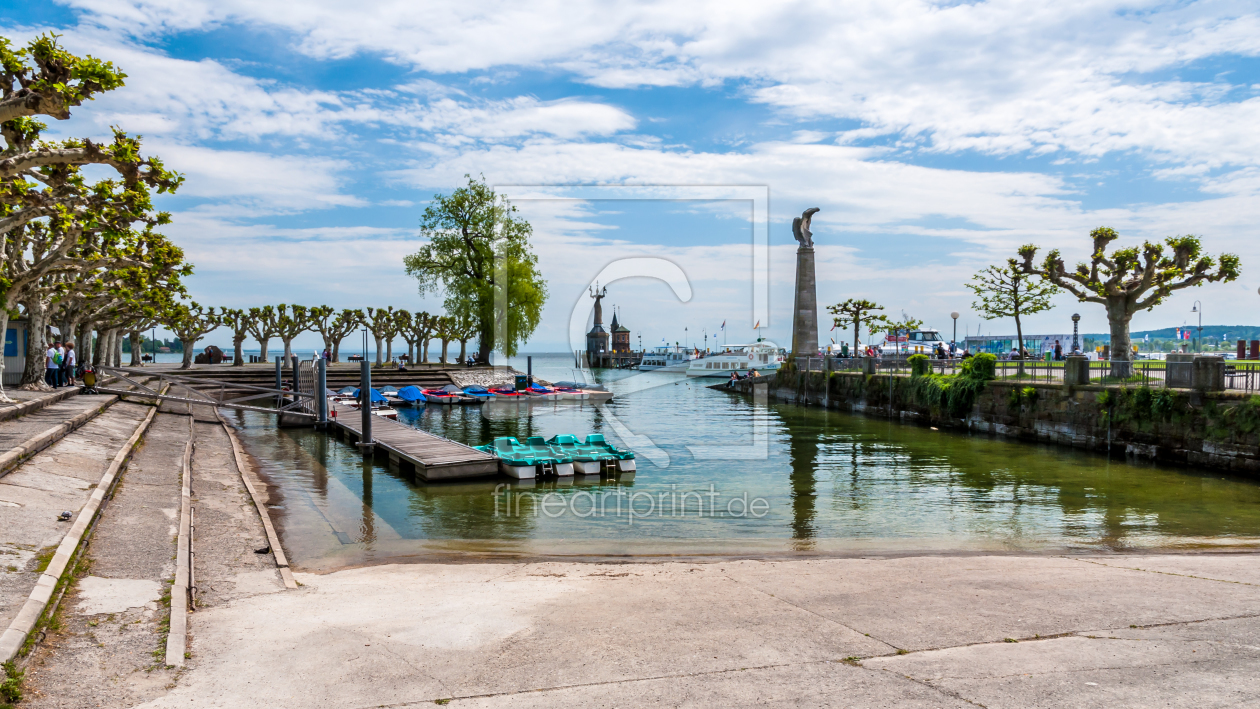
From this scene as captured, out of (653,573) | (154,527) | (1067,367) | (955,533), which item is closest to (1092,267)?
(1067,367)

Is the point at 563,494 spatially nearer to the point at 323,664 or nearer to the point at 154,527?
the point at 154,527

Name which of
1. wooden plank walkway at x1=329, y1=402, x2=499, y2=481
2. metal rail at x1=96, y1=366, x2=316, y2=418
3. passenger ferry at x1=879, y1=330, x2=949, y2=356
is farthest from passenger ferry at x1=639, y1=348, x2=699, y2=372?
wooden plank walkway at x1=329, y1=402, x2=499, y2=481

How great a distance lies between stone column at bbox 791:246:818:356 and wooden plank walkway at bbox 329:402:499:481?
31900 millimetres

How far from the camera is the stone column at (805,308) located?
52.3 metres

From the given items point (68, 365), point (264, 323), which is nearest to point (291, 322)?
point (264, 323)

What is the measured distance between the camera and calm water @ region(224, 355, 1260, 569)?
14195 mm

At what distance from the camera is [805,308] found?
175 feet

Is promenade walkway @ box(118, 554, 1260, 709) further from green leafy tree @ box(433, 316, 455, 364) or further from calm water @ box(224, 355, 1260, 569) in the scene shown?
green leafy tree @ box(433, 316, 455, 364)

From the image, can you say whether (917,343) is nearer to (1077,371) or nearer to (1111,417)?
(1077,371)

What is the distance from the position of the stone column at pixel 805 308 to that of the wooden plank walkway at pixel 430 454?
31.9 meters

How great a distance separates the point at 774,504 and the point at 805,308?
37107mm

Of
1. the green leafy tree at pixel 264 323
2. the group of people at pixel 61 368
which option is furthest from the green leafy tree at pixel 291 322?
the group of people at pixel 61 368

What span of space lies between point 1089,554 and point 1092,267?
22346mm

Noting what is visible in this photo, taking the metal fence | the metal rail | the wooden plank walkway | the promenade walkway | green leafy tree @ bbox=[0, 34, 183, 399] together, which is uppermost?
green leafy tree @ bbox=[0, 34, 183, 399]
